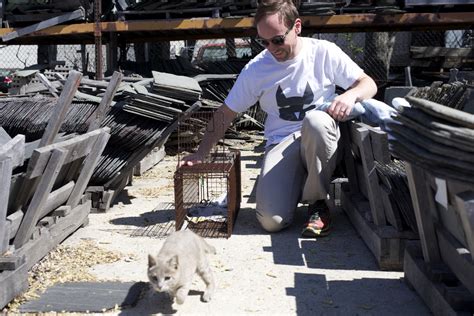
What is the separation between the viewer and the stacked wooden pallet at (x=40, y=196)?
383cm

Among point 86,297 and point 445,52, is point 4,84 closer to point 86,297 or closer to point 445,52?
point 445,52

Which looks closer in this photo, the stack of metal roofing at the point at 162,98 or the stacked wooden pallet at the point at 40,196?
Result: the stacked wooden pallet at the point at 40,196

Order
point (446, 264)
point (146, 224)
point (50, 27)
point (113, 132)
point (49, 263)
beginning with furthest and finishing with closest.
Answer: point (50, 27) < point (113, 132) < point (146, 224) < point (49, 263) < point (446, 264)

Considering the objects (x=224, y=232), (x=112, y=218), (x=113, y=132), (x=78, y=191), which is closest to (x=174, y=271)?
(x=224, y=232)

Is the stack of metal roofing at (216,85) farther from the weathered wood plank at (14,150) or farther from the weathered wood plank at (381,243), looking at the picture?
the weathered wood plank at (14,150)

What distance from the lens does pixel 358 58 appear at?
19.5m

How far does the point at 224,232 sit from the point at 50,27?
28.2 ft

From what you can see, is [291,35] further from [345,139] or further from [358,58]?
[358,58]

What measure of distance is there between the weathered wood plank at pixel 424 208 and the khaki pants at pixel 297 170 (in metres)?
1.63

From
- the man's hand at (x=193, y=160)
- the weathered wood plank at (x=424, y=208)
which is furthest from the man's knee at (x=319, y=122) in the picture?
the weathered wood plank at (x=424, y=208)

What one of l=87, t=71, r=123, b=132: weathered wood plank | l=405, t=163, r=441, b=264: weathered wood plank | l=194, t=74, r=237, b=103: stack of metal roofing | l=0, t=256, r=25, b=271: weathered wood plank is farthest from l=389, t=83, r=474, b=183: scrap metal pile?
l=194, t=74, r=237, b=103: stack of metal roofing

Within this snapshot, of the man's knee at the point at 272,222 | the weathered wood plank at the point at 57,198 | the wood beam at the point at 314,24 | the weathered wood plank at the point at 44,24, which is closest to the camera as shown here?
the weathered wood plank at the point at 57,198

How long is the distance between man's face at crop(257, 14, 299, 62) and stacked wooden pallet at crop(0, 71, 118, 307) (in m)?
1.51

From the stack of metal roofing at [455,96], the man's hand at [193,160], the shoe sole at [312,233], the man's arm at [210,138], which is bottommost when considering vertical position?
the shoe sole at [312,233]
